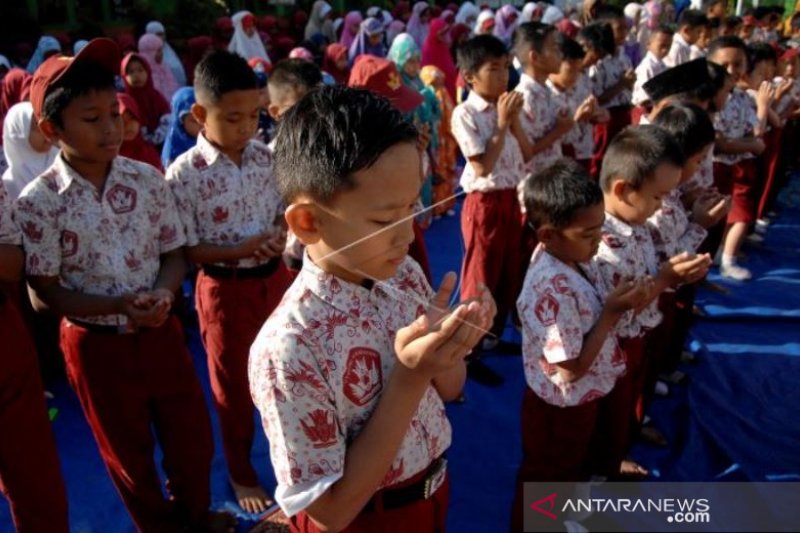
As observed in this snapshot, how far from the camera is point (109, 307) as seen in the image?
6.19 ft

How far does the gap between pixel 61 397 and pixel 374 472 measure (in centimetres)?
295

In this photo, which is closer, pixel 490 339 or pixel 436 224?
pixel 490 339

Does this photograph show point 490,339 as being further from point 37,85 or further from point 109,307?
point 37,85

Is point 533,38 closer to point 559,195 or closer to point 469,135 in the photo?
point 469,135

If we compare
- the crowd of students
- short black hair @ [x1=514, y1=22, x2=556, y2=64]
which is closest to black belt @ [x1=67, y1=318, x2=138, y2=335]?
the crowd of students

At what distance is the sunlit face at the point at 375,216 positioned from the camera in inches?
43.1

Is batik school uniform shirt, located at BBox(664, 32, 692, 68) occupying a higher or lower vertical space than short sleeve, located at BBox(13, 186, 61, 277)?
lower

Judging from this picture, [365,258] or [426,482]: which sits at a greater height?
[365,258]

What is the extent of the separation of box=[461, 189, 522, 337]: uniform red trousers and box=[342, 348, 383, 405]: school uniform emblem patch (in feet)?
7.19

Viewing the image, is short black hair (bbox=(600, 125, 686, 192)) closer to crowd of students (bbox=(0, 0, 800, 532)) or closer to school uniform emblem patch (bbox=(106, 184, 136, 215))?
crowd of students (bbox=(0, 0, 800, 532))

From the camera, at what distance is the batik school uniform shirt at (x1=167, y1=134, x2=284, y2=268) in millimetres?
2324

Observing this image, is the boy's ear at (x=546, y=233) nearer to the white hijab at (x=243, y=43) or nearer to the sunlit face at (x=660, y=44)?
the sunlit face at (x=660, y=44)

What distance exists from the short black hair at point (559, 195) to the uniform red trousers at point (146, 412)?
4.21 ft

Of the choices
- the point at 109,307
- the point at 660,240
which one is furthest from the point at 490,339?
the point at 109,307
